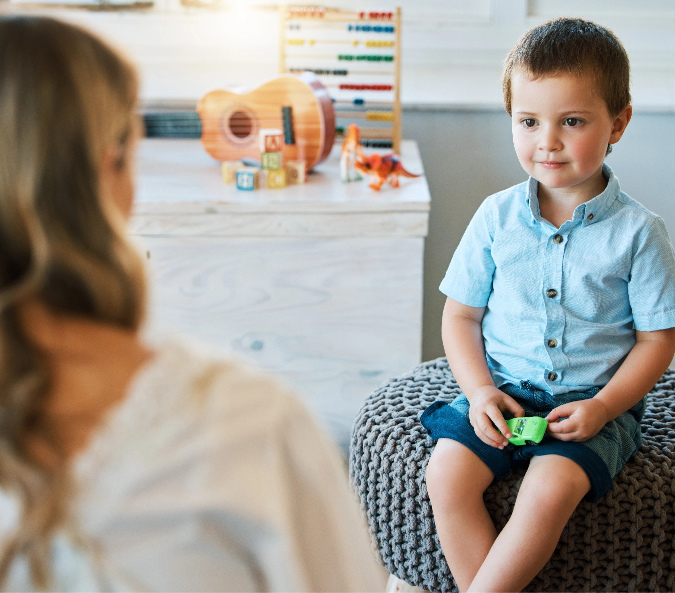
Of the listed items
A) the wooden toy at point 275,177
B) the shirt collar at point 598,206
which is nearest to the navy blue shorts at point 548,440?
the shirt collar at point 598,206

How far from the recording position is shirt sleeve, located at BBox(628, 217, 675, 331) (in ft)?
3.19

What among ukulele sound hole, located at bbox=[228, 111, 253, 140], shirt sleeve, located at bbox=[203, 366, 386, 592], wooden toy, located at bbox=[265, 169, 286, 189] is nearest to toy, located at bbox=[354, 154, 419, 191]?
wooden toy, located at bbox=[265, 169, 286, 189]

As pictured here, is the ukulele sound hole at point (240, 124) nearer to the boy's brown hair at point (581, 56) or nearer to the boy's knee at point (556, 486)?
the boy's brown hair at point (581, 56)

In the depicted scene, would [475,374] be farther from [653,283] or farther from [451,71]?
[451,71]

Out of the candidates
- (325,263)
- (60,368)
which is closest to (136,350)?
(60,368)

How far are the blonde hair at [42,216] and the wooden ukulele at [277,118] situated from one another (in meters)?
0.97

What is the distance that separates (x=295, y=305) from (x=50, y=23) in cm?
91

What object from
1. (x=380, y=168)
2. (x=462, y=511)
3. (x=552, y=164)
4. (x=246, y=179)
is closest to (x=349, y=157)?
(x=380, y=168)

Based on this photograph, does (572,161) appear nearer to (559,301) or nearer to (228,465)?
(559,301)

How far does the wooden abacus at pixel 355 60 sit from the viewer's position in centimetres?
154

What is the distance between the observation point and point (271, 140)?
1.39m

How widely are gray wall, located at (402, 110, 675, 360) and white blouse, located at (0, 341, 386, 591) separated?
4.19 feet

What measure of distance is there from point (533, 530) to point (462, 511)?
3.3 inches

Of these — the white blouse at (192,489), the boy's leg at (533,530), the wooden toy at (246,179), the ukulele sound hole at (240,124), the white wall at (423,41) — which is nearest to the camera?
the white blouse at (192,489)
